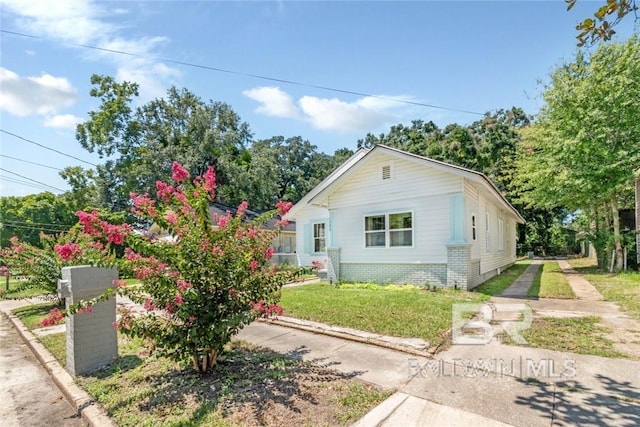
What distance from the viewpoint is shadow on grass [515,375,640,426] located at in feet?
8.98

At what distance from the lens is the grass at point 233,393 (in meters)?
2.95

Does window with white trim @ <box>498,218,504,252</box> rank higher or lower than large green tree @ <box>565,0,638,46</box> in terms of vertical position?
lower

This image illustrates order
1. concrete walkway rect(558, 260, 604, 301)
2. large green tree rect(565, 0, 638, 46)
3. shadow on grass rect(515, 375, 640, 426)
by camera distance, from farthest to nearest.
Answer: concrete walkway rect(558, 260, 604, 301) → shadow on grass rect(515, 375, 640, 426) → large green tree rect(565, 0, 638, 46)

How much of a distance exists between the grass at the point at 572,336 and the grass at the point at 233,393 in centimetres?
297

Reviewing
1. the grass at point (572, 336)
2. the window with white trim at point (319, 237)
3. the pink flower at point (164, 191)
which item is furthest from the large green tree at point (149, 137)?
the grass at point (572, 336)

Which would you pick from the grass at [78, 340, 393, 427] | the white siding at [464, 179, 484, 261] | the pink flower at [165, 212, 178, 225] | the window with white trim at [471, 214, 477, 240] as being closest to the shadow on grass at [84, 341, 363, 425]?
the grass at [78, 340, 393, 427]

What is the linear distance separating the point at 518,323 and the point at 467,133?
92.9 feet

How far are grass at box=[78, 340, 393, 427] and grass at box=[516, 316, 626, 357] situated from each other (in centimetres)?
297

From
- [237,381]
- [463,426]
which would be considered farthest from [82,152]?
[463,426]

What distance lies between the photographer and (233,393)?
340 cm

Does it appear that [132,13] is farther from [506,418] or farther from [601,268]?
[601,268]

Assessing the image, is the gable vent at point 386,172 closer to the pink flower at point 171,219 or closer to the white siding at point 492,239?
the white siding at point 492,239

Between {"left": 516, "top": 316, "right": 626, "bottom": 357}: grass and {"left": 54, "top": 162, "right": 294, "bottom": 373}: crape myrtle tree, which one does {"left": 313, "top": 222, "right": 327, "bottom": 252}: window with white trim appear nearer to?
{"left": 516, "top": 316, "right": 626, "bottom": 357}: grass

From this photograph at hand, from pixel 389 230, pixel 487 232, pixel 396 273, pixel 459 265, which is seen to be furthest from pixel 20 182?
pixel 487 232
